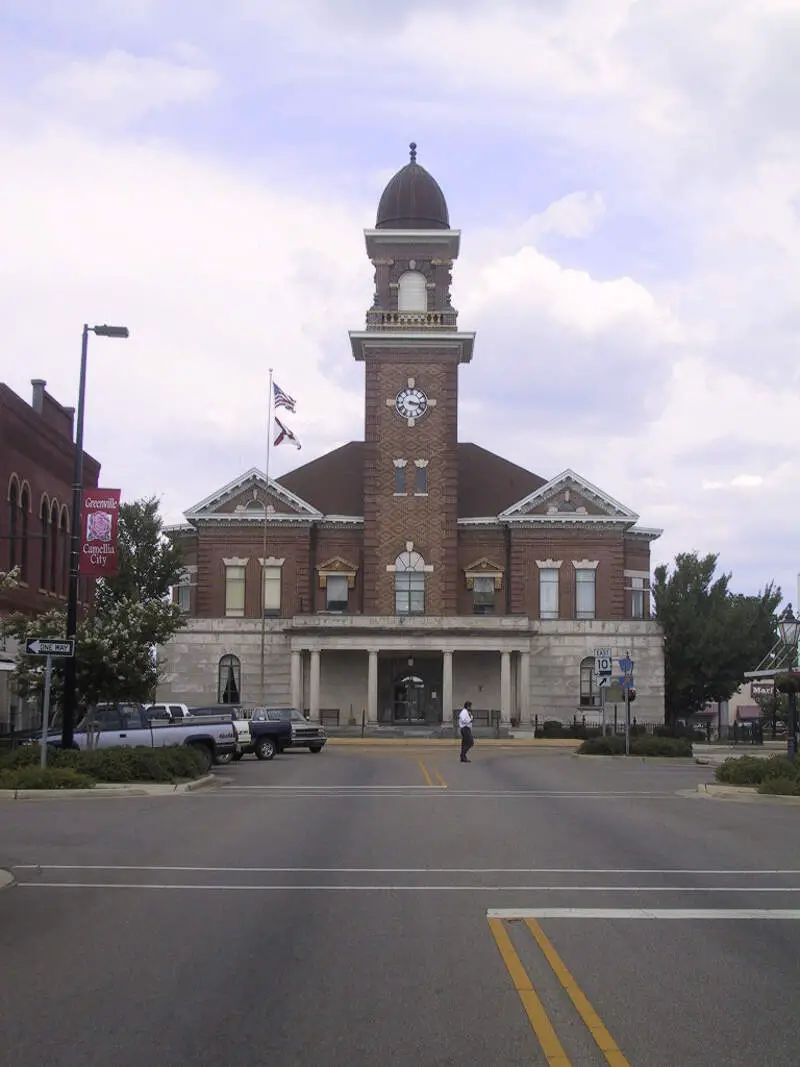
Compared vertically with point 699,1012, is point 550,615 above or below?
above

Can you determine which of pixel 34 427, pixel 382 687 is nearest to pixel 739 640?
pixel 382 687

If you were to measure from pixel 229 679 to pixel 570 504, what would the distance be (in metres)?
18.6

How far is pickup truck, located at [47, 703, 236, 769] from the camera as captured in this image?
2903 centimetres

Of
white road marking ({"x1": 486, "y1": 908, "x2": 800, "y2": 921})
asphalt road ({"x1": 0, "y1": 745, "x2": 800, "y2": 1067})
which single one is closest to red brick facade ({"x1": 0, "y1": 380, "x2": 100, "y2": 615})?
asphalt road ({"x1": 0, "y1": 745, "x2": 800, "y2": 1067})

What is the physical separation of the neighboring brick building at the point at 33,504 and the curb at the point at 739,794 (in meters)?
17.1

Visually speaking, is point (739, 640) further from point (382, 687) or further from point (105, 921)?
point (105, 921)

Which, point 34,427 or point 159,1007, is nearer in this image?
point 159,1007

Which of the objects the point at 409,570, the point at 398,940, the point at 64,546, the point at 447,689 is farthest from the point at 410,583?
the point at 398,940

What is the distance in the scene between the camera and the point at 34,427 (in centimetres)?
3878

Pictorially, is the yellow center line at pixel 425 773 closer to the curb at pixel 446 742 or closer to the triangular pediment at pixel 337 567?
the curb at pixel 446 742

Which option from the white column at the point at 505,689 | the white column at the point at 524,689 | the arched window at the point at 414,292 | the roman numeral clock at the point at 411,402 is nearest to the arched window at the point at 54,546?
the roman numeral clock at the point at 411,402

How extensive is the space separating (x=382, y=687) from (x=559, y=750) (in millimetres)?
16700

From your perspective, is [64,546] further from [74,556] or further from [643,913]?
[643,913]

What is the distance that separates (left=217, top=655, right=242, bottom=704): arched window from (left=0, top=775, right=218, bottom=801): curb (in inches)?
1499
